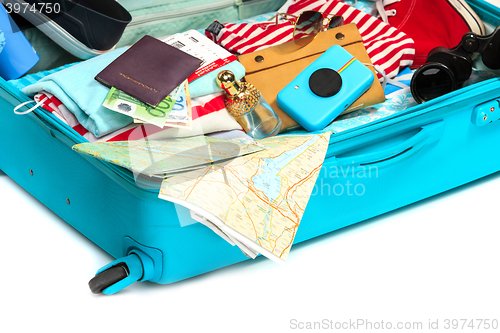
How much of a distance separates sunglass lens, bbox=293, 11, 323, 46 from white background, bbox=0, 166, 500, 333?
489mm

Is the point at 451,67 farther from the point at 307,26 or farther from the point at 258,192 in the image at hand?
the point at 258,192

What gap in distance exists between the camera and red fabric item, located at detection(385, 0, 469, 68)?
56.3 inches

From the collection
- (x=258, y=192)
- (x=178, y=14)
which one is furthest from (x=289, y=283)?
(x=178, y=14)

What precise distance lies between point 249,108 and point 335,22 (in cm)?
45

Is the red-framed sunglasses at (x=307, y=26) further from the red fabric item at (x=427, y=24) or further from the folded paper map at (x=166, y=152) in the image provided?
the folded paper map at (x=166, y=152)

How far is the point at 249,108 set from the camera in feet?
3.60

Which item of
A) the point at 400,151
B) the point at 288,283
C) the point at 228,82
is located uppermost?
the point at 228,82

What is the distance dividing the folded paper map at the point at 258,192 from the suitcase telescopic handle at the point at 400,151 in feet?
0.30

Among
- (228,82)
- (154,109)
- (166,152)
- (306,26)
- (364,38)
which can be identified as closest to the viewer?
(166,152)

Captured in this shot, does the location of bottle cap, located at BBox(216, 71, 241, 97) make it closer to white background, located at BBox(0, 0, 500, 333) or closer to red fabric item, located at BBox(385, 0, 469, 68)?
white background, located at BBox(0, 0, 500, 333)

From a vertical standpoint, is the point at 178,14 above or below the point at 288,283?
above

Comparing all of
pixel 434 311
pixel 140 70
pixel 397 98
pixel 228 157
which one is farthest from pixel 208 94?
pixel 434 311

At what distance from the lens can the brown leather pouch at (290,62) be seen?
47.6 inches

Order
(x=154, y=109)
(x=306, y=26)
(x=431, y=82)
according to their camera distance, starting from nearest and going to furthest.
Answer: (x=154, y=109) < (x=431, y=82) < (x=306, y=26)
